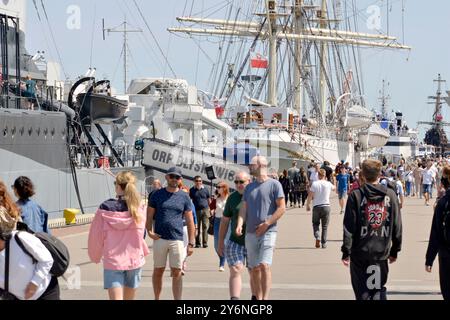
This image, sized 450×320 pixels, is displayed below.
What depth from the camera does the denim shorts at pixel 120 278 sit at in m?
10.9

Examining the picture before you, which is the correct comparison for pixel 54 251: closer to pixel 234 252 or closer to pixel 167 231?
pixel 167 231

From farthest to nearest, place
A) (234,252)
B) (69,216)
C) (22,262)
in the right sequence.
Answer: (69,216)
(234,252)
(22,262)

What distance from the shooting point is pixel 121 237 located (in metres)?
10.9

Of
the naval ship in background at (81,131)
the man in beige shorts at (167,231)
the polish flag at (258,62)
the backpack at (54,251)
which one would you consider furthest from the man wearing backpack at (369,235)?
the polish flag at (258,62)

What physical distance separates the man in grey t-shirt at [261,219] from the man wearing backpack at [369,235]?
189 centimetres

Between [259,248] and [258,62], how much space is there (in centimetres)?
5540

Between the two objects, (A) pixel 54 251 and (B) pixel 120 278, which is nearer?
(A) pixel 54 251

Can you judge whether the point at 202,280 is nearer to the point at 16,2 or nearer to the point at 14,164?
the point at 14,164

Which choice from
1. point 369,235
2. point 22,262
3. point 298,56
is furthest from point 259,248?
point 298,56

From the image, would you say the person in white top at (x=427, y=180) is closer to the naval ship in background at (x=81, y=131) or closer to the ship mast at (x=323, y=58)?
the naval ship in background at (x=81, y=131)

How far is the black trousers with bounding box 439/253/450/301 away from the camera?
10634 mm

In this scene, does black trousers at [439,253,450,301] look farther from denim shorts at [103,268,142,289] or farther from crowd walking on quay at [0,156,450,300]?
denim shorts at [103,268,142,289]

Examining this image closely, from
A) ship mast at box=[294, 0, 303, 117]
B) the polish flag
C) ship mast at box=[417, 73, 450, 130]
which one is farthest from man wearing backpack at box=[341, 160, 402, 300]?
ship mast at box=[417, 73, 450, 130]
